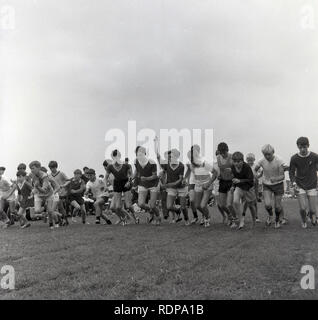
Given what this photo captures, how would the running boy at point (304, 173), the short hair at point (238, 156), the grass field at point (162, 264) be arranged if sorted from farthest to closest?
1. the short hair at point (238, 156)
2. the running boy at point (304, 173)
3. the grass field at point (162, 264)

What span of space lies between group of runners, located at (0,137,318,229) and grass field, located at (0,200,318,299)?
1485mm

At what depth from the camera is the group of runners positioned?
1295 centimetres

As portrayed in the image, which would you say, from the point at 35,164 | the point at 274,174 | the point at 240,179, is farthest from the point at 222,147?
the point at 35,164

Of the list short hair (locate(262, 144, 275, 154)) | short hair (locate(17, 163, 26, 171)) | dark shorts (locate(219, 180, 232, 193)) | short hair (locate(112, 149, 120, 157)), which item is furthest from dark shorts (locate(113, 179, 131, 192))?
short hair (locate(262, 144, 275, 154))

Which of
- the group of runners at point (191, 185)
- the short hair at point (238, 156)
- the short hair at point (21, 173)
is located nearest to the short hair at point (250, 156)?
the group of runners at point (191, 185)

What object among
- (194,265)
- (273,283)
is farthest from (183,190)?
(273,283)

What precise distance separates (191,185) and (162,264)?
25.1ft

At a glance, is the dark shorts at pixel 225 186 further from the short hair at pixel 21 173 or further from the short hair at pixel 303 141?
the short hair at pixel 21 173

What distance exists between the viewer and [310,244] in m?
9.61

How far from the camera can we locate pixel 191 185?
1502cm

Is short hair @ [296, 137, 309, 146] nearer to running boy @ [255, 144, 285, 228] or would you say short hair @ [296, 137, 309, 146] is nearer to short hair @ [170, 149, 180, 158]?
running boy @ [255, 144, 285, 228]

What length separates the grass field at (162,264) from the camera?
567cm

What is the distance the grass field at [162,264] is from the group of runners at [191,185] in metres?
1.49
